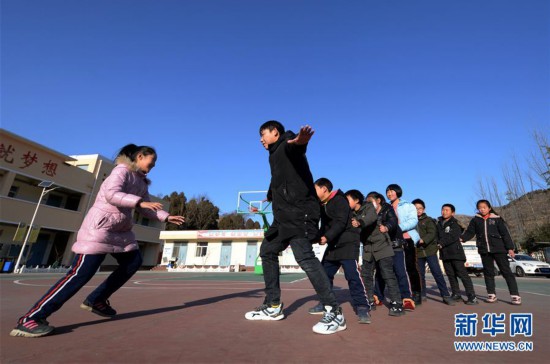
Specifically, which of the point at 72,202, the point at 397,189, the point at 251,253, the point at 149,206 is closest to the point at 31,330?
the point at 149,206

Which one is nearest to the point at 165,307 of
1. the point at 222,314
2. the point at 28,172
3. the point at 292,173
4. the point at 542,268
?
the point at 222,314

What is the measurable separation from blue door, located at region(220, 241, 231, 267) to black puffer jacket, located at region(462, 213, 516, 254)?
34405mm

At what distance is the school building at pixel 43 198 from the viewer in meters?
20.5

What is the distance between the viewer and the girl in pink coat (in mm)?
2439

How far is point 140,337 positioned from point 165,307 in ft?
5.51

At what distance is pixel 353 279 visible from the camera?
11.4 feet

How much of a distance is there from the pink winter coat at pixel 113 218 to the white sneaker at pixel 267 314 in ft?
4.42

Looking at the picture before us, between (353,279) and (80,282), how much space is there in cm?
277

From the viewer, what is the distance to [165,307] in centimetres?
384

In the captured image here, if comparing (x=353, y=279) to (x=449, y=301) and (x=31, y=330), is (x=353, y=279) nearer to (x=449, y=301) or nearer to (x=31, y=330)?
(x=449, y=301)

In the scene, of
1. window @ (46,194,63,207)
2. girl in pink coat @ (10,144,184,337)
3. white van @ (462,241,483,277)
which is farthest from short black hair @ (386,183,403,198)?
window @ (46,194,63,207)

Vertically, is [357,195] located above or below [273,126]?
below

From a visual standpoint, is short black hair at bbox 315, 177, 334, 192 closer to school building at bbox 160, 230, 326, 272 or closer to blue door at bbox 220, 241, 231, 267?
school building at bbox 160, 230, 326, 272

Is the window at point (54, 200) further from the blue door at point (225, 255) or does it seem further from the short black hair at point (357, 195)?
the short black hair at point (357, 195)
